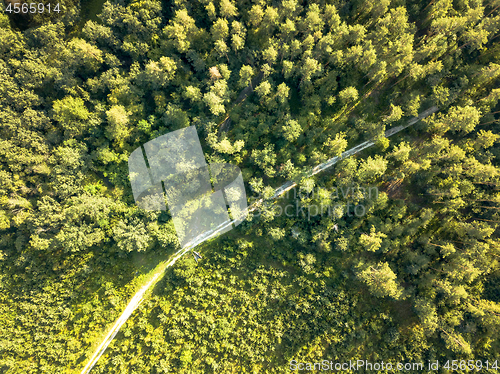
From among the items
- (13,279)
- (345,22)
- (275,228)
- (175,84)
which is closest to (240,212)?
(275,228)

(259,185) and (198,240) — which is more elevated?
(259,185)

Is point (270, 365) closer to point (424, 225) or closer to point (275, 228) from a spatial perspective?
point (275, 228)

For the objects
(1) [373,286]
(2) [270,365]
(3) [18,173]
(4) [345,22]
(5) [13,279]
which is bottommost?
(2) [270,365]

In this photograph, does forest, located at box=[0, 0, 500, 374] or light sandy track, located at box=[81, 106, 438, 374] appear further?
light sandy track, located at box=[81, 106, 438, 374]

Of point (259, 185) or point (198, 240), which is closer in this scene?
point (259, 185)
